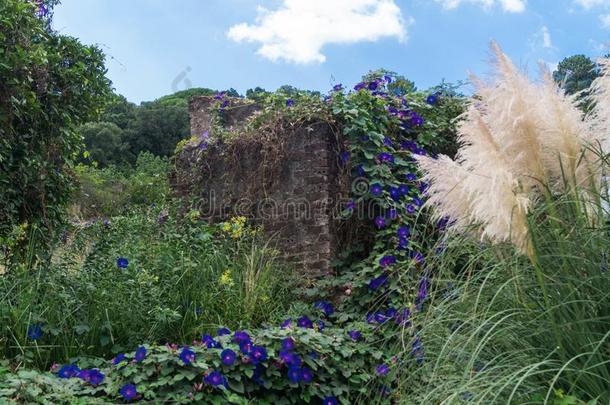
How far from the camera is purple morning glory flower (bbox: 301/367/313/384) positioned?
3500mm

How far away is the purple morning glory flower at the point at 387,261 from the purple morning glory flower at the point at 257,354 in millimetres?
1560

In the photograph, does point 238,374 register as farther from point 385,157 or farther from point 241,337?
point 385,157

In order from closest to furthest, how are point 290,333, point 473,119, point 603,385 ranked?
1. point 603,385
2. point 473,119
3. point 290,333

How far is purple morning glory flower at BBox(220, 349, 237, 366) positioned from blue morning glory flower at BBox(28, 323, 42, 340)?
1216 mm

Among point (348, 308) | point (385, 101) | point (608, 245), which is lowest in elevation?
point (348, 308)

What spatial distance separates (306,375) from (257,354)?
33cm

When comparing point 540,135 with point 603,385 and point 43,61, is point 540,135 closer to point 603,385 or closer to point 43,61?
point 603,385

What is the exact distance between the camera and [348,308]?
15.8 ft

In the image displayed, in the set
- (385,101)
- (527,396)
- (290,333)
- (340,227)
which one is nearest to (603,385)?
(527,396)

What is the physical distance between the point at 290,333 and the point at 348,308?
1.25 metres

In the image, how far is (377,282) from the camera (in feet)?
15.4

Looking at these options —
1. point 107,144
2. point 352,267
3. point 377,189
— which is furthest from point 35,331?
point 107,144

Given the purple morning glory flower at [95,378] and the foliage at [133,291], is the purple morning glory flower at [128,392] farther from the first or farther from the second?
the foliage at [133,291]

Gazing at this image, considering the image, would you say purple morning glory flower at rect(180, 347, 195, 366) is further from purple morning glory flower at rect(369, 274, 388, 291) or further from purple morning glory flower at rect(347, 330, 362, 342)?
purple morning glory flower at rect(369, 274, 388, 291)
